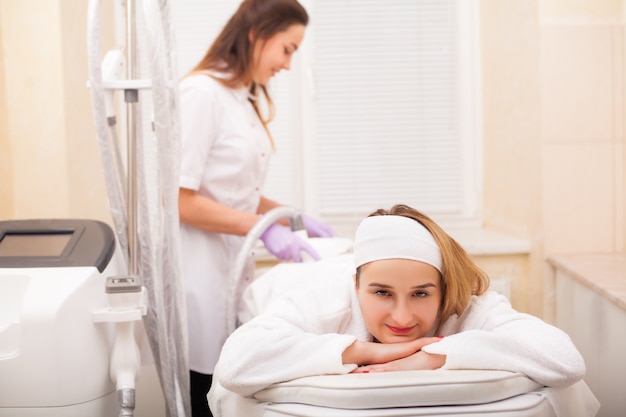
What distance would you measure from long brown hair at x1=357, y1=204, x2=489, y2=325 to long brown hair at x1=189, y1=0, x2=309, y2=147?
2.50 ft

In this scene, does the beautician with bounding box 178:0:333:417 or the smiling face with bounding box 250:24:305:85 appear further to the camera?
the smiling face with bounding box 250:24:305:85

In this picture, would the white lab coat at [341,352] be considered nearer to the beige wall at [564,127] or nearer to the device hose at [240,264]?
the device hose at [240,264]

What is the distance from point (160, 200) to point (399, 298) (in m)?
0.53

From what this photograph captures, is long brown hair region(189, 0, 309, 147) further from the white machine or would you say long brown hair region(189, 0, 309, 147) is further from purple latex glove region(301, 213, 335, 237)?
the white machine

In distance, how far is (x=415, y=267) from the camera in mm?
1367

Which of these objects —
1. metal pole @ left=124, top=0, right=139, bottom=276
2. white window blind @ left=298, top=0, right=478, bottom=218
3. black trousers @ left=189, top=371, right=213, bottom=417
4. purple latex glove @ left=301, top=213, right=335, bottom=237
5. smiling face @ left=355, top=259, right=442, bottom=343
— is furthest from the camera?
white window blind @ left=298, top=0, right=478, bottom=218

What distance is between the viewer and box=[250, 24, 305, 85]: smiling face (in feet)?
6.79

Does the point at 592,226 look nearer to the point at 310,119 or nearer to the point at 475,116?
the point at 475,116

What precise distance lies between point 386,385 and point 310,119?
74.1 inches

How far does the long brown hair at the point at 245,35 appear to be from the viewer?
6.72ft

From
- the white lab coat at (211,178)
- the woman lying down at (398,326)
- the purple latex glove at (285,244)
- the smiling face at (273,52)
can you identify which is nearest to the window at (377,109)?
the smiling face at (273,52)

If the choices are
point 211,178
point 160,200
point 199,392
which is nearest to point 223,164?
point 211,178

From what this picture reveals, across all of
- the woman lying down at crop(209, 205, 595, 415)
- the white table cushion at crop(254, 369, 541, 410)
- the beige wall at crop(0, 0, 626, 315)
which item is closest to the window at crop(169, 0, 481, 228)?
the beige wall at crop(0, 0, 626, 315)

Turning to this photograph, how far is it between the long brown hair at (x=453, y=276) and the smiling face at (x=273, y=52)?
76 cm
